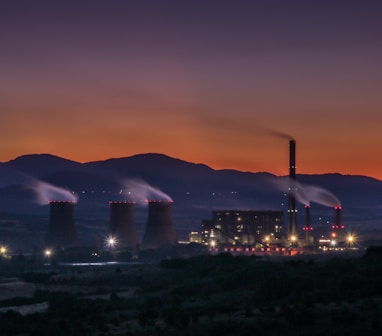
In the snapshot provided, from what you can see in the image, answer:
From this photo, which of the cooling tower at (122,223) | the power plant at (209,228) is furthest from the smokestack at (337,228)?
the cooling tower at (122,223)

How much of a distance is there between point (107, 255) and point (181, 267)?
31.8m

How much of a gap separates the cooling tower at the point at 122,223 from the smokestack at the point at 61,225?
5545 millimetres

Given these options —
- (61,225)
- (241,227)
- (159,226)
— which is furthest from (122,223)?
(241,227)

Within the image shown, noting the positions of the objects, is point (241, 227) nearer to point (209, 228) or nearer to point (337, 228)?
point (209, 228)

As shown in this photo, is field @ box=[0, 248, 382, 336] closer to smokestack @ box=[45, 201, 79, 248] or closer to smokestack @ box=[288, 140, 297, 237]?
smokestack @ box=[45, 201, 79, 248]

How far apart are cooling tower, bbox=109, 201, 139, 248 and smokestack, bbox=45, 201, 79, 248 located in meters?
5.54

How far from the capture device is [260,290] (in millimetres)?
48562

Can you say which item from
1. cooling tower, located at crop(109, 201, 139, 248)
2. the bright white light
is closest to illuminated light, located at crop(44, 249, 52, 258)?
the bright white light

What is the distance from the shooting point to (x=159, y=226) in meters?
112

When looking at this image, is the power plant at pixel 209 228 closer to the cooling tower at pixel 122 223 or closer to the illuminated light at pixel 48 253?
the cooling tower at pixel 122 223

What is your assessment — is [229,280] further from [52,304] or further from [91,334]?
[91,334]

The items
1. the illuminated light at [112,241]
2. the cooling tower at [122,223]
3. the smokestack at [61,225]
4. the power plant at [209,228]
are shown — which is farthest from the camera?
the illuminated light at [112,241]

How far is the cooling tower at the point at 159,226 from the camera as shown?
111 metres

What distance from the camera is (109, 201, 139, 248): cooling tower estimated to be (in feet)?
373
